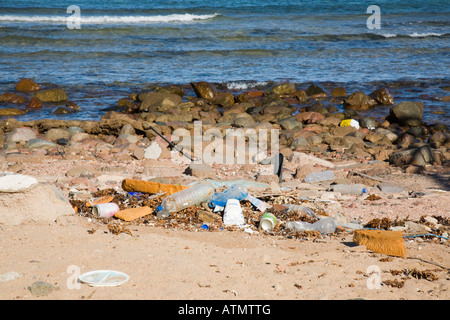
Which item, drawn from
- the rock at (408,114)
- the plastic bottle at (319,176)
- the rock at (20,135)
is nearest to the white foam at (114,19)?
the rock at (20,135)

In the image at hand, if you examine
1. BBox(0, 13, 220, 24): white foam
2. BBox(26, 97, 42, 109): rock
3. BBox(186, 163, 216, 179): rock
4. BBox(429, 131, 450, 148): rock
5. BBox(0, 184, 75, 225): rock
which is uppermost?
BBox(0, 13, 220, 24): white foam

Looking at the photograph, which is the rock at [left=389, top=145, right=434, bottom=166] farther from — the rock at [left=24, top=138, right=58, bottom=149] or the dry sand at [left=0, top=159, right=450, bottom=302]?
the rock at [left=24, top=138, right=58, bottom=149]

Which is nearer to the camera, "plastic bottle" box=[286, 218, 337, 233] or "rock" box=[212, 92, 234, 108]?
"plastic bottle" box=[286, 218, 337, 233]

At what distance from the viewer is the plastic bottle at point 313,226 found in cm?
449

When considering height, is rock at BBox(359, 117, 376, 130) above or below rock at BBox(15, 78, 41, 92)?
below

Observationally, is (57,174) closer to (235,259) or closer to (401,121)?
(235,259)

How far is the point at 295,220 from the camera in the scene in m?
4.65

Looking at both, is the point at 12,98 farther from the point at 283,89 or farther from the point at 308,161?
the point at 308,161

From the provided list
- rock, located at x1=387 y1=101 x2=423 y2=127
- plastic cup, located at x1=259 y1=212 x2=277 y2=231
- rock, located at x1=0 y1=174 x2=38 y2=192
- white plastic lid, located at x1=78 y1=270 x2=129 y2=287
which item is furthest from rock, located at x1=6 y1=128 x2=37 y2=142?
rock, located at x1=387 y1=101 x2=423 y2=127

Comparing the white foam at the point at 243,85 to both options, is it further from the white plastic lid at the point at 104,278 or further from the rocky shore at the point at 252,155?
the white plastic lid at the point at 104,278

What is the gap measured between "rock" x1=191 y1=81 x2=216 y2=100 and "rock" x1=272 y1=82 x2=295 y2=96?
4.95ft

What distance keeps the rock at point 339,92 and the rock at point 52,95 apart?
249 inches

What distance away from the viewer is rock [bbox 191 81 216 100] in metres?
12.1

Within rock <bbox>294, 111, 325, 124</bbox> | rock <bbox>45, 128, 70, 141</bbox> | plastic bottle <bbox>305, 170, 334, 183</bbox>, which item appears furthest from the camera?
rock <bbox>294, 111, 325, 124</bbox>
